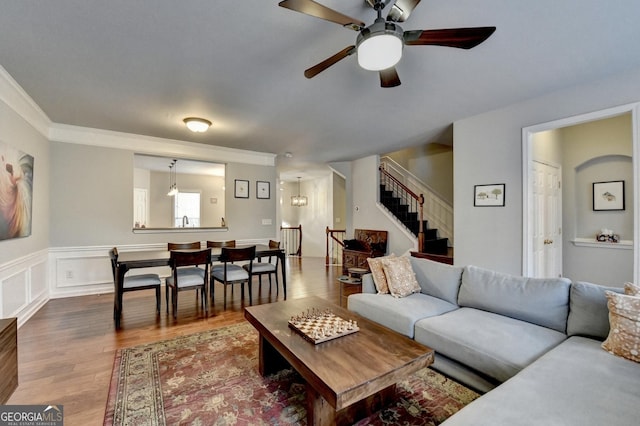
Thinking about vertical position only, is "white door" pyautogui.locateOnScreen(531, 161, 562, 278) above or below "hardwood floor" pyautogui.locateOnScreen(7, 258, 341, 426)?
above

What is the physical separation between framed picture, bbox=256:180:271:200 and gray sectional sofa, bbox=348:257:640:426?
358 centimetres

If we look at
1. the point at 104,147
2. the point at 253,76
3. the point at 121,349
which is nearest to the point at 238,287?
the point at 121,349

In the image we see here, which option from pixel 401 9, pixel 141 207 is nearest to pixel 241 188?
pixel 141 207

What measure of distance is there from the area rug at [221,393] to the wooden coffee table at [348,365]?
0.19m

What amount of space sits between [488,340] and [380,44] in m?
2.00

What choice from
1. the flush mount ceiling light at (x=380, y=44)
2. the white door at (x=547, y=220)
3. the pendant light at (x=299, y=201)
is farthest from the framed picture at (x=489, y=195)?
the pendant light at (x=299, y=201)

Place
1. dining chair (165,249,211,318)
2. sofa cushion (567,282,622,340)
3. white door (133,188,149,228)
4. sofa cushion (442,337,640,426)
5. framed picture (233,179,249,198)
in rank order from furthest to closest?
white door (133,188,149,228)
framed picture (233,179,249,198)
dining chair (165,249,211,318)
sofa cushion (567,282,622,340)
sofa cushion (442,337,640,426)

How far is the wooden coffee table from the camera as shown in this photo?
132 centimetres

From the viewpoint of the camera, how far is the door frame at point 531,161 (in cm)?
262

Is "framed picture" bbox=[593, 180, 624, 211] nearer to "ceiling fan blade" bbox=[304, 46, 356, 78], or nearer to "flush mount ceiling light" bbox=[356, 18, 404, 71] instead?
"flush mount ceiling light" bbox=[356, 18, 404, 71]

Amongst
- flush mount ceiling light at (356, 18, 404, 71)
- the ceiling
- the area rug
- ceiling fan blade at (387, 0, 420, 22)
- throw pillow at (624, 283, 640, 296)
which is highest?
the ceiling

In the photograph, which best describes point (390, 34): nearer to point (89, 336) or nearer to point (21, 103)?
point (89, 336)

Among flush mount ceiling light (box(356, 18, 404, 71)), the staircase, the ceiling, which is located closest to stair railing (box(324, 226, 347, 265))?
the staircase

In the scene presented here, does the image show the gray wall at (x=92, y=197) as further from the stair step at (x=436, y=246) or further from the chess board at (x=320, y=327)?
the stair step at (x=436, y=246)
